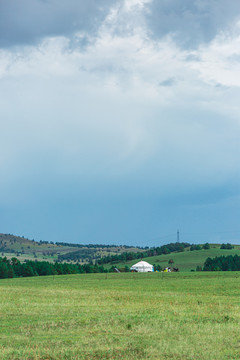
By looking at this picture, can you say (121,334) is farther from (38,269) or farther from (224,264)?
(224,264)

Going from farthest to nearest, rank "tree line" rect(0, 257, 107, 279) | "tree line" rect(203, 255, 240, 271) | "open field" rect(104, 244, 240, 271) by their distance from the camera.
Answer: "open field" rect(104, 244, 240, 271) → "tree line" rect(203, 255, 240, 271) → "tree line" rect(0, 257, 107, 279)

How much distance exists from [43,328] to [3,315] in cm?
648

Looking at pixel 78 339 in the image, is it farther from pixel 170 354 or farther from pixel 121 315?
pixel 121 315

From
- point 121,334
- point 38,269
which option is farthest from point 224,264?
point 121,334

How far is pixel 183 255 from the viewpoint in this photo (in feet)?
617

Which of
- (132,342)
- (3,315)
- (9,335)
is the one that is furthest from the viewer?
(3,315)

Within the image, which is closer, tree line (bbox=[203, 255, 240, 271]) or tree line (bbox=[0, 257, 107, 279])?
tree line (bbox=[0, 257, 107, 279])

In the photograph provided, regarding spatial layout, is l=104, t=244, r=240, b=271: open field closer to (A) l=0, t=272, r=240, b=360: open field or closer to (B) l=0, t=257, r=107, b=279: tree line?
(B) l=0, t=257, r=107, b=279: tree line

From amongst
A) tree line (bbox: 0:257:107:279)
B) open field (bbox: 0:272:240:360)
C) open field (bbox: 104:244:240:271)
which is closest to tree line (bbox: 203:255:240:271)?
open field (bbox: 104:244:240:271)

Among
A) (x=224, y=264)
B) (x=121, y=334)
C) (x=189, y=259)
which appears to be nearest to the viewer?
(x=121, y=334)

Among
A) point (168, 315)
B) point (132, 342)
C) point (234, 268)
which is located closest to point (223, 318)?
point (168, 315)

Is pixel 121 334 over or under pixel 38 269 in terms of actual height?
under

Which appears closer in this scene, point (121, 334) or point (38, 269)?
point (121, 334)

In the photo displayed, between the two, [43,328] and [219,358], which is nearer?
[219,358]
